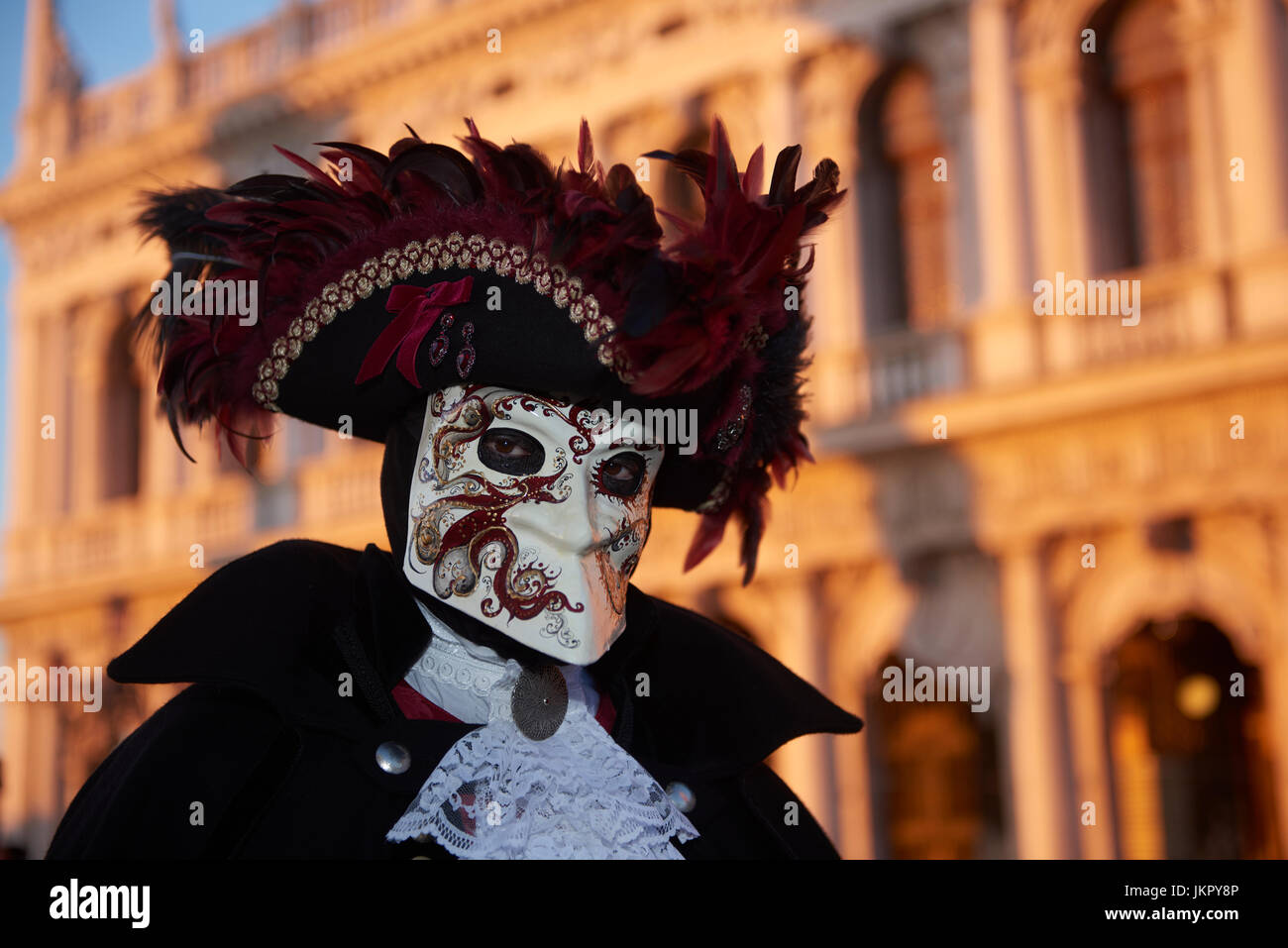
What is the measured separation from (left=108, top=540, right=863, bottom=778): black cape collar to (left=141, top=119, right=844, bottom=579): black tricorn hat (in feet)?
0.90

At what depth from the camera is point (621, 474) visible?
236 cm

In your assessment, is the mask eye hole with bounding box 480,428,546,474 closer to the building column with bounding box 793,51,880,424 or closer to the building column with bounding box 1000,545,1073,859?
the building column with bounding box 1000,545,1073,859

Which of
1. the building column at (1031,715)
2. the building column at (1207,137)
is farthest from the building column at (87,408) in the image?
the building column at (1207,137)

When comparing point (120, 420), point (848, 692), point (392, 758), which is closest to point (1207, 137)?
point (848, 692)

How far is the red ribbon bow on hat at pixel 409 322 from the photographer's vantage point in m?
2.22

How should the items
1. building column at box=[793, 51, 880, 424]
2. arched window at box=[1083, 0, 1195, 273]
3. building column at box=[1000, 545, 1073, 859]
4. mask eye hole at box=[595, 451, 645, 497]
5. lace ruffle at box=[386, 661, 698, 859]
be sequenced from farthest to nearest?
1. building column at box=[793, 51, 880, 424]
2. arched window at box=[1083, 0, 1195, 273]
3. building column at box=[1000, 545, 1073, 859]
4. mask eye hole at box=[595, 451, 645, 497]
5. lace ruffle at box=[386, 661, 698, 859]

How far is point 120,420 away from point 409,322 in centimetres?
1373

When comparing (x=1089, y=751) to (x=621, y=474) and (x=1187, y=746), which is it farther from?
(x=621, y=474)

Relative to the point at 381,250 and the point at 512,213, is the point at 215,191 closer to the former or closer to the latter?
the point at 381,250

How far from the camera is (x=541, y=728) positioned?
2.25m

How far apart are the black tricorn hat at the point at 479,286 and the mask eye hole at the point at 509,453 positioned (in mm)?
86

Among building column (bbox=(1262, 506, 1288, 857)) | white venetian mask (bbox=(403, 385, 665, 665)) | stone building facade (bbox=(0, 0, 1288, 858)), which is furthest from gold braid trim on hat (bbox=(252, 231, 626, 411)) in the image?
building column (bbox=(1262, 506, 1288, 857))

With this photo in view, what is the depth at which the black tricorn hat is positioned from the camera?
2176 millimetres

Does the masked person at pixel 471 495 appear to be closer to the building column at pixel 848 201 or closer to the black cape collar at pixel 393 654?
the black cape collar at pixel 393 654
